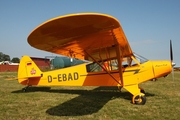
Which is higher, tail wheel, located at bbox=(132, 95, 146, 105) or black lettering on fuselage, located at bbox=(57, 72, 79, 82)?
black lettering on fuselage, located at bbox=(57, 72, 79, 82)

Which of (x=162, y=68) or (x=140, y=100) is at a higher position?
(x=162, y=68)

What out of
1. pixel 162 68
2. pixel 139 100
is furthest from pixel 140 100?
pixel 162 68

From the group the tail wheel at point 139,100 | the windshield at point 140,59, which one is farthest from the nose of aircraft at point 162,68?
the tail wheel at point 139,100

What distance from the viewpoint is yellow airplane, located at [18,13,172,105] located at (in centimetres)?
395

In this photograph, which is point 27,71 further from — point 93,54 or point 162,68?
point 162,68

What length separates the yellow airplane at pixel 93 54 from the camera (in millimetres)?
3949

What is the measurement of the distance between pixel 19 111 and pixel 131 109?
11.5ft

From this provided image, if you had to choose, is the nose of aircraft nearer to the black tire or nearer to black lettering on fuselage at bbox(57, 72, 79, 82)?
the black tire

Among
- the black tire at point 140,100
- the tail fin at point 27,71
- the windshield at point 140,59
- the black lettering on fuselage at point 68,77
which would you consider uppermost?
the windshield at point 140,59

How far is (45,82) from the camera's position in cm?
891

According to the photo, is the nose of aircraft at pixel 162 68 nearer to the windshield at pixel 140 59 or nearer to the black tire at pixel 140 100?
the windshield at pixel 140 59

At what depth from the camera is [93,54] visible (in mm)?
7848

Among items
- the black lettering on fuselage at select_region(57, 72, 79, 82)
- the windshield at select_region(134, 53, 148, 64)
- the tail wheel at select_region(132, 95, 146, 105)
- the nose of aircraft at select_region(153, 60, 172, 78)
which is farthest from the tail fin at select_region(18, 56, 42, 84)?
the nose of aircraft at select_region(153, 60, 172, 78)

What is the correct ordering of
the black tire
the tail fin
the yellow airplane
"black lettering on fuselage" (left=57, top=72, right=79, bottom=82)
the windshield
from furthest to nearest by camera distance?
the tail fin, "black lettering on fuselage" (left=57, top=72, right=79, bottom=82), the windshield, the black tire, the yellow airplane
